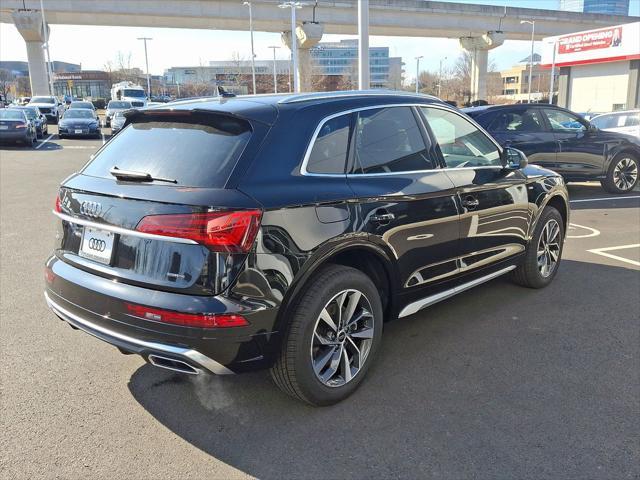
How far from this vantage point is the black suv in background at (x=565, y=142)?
32.5ft

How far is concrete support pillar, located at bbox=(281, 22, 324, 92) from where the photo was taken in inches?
1954

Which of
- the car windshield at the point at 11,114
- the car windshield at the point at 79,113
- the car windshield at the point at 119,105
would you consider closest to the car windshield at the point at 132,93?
the car windshield at the point at 119,105

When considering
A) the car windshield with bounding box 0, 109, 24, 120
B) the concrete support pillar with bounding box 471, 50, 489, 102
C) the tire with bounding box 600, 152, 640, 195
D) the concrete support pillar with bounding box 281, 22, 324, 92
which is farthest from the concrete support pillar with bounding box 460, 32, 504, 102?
the tire with bounding box 600, 152, 640, 195

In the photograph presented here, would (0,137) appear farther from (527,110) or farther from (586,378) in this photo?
(586,378)

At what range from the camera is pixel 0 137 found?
2053 centimetres

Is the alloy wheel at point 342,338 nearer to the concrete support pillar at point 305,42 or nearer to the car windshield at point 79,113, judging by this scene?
the car windshield at point 79,113

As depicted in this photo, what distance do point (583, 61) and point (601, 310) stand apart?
131ft

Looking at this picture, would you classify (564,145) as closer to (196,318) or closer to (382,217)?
(382,217)

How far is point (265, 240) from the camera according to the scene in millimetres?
2840

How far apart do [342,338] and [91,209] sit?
1623 millimetres

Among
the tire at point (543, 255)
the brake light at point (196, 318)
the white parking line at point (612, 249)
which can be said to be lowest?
the white parking line at point (612, 249)

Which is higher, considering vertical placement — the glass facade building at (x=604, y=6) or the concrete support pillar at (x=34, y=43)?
the glass facade building at (x=604, y=6)

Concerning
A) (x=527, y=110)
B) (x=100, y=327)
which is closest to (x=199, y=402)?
(x=100, y=327)

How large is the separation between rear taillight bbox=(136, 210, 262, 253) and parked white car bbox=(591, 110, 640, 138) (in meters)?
14.1
